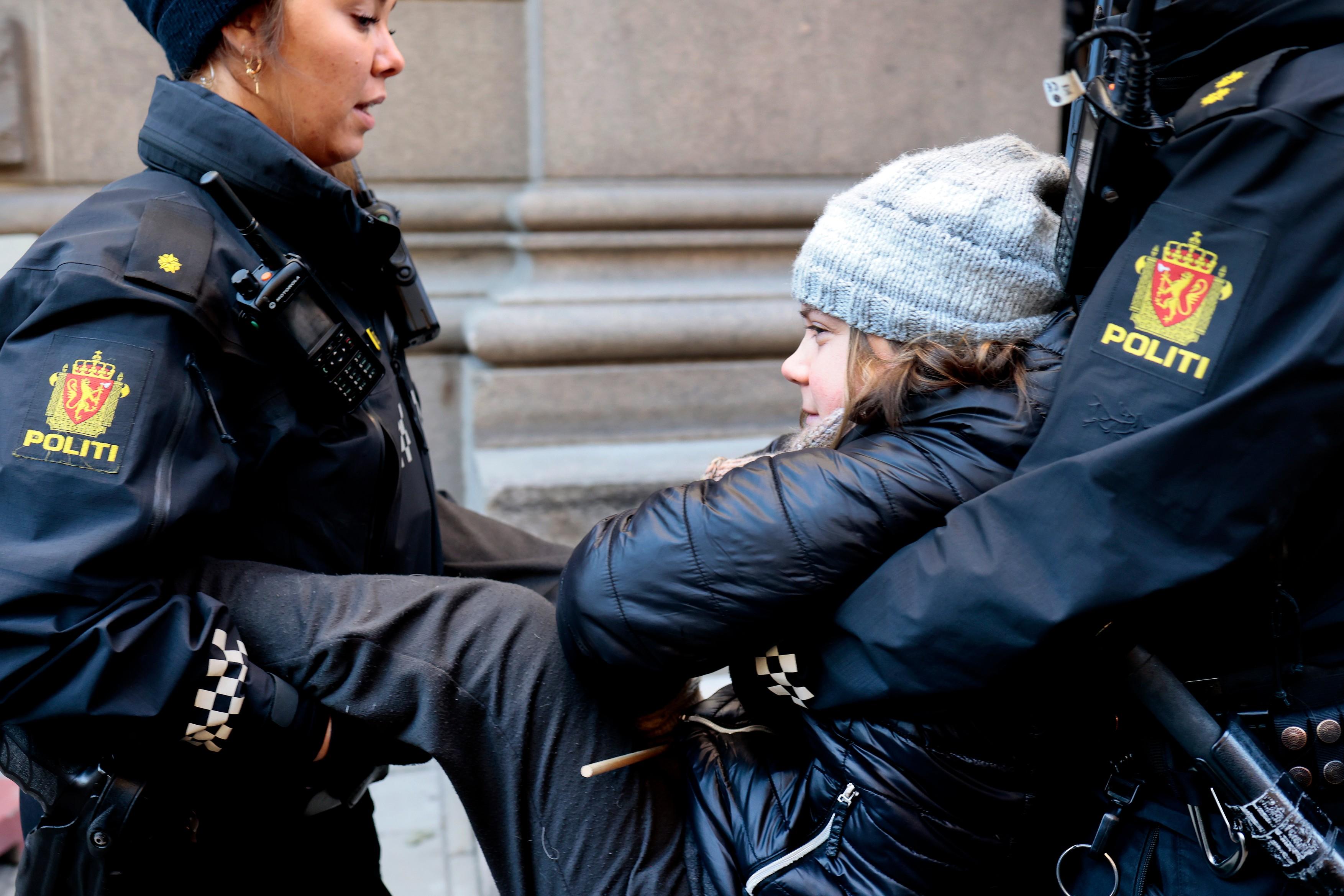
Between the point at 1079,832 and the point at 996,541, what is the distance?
47 centimetres

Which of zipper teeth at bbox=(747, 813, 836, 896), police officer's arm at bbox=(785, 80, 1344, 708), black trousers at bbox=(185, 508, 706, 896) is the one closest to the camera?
police officer's arm at bbox=(785, 80, 1344, 708)

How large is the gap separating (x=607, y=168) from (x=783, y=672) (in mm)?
2471

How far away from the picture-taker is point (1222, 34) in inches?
48.5

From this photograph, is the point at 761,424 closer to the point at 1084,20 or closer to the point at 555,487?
the point at 555,487

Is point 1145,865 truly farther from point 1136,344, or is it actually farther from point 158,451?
point 158,451

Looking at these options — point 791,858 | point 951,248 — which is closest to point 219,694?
point 791,858

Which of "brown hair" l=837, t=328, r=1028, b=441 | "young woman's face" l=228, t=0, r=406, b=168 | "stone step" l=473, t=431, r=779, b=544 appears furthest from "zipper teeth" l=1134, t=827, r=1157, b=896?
"stone step" l=473, t=431, r=779, b=544

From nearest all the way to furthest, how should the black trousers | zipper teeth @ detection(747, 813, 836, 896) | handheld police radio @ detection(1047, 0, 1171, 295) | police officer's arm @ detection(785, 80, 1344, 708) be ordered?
police officer's arm @ detection(785, 80, 1344, 708), handheld police radio @ detection(1047, 0, 1171, 295), zipper teeth @ detection(747, 813, 836, 896), the black trousers

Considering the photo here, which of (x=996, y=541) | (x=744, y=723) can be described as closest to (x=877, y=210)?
(x=996, y=541)

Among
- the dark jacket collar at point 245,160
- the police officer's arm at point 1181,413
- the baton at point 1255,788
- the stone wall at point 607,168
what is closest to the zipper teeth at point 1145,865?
the baton at point 1255,788

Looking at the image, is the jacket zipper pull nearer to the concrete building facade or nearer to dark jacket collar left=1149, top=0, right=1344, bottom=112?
dark jacket collar left=1149, top=0, right=1344, bottom=112

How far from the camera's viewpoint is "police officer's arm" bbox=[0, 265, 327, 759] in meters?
1.27

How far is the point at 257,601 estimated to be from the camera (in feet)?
4.71

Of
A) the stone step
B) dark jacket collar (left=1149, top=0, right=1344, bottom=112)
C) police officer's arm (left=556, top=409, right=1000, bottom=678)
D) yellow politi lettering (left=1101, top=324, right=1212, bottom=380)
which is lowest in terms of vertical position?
the stone step
